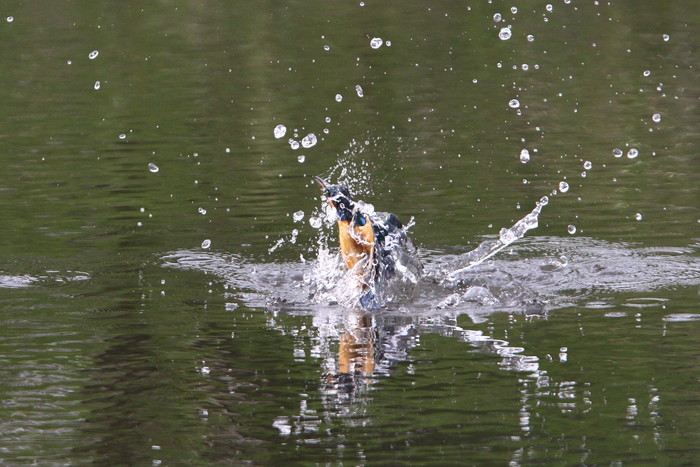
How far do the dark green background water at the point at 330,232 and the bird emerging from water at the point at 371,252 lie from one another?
408 millimetres

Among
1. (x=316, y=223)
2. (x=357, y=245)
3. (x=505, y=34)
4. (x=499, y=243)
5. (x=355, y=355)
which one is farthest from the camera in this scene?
(x=505, y=34)

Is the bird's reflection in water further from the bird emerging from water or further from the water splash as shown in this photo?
the water splash

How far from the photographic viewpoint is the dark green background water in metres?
7.57

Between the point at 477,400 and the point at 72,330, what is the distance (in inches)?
127

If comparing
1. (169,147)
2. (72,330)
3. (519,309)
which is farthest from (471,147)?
(72,330)

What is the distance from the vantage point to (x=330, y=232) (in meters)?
13.2

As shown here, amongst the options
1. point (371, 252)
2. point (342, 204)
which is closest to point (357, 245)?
point (371, 252)

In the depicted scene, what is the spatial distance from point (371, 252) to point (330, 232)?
2.84 metres

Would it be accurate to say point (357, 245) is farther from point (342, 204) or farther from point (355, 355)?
point (355, 355)

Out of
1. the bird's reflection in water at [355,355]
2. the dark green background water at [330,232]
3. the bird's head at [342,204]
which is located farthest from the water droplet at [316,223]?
the bird's reflection in water at [355,355]

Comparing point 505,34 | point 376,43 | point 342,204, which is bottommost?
point 342,204

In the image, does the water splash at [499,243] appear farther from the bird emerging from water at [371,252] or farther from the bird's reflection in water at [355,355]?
the bird's reflection in water at [355,355]

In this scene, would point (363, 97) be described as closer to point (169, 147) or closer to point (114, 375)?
point (169, 147)

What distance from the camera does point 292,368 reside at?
28.2 feet
